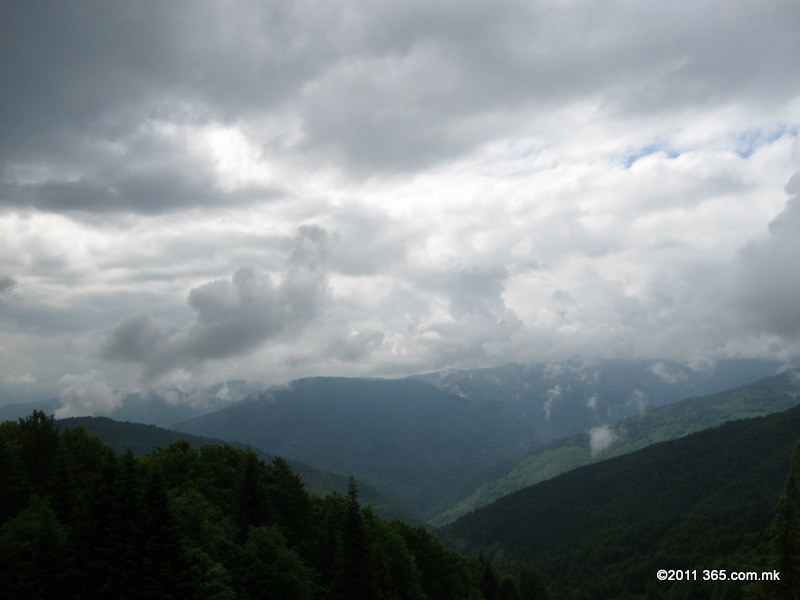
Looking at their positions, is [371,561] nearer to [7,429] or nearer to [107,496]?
[107,496]

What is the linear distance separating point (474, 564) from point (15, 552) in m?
93.3

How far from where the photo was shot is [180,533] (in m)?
41.3

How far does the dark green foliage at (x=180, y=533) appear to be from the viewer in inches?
1474

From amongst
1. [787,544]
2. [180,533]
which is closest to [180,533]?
[180,533]

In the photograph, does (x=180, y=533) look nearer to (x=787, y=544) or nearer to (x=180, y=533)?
(x=180, y=533)

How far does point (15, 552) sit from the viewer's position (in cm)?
3725

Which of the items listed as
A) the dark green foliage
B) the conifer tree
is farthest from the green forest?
the conifer tree

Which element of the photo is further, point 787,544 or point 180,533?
point 180,533

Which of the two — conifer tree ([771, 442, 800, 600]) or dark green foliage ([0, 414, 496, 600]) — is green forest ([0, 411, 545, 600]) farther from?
conifer tree ([771, 442, 800, 600])

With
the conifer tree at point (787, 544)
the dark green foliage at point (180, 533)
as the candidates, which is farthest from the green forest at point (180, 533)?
the conifer tree at point (787, 544)

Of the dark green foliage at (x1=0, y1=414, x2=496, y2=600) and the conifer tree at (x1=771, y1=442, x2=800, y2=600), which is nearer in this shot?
the conifer tree at (x1=771, y1=442, x2=800, y2=600)

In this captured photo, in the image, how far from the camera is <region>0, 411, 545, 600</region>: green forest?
123 ft

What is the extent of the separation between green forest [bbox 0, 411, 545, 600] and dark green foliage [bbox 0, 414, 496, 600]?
0.36 feet

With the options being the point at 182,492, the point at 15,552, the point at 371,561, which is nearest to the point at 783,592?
the point at 371,561
